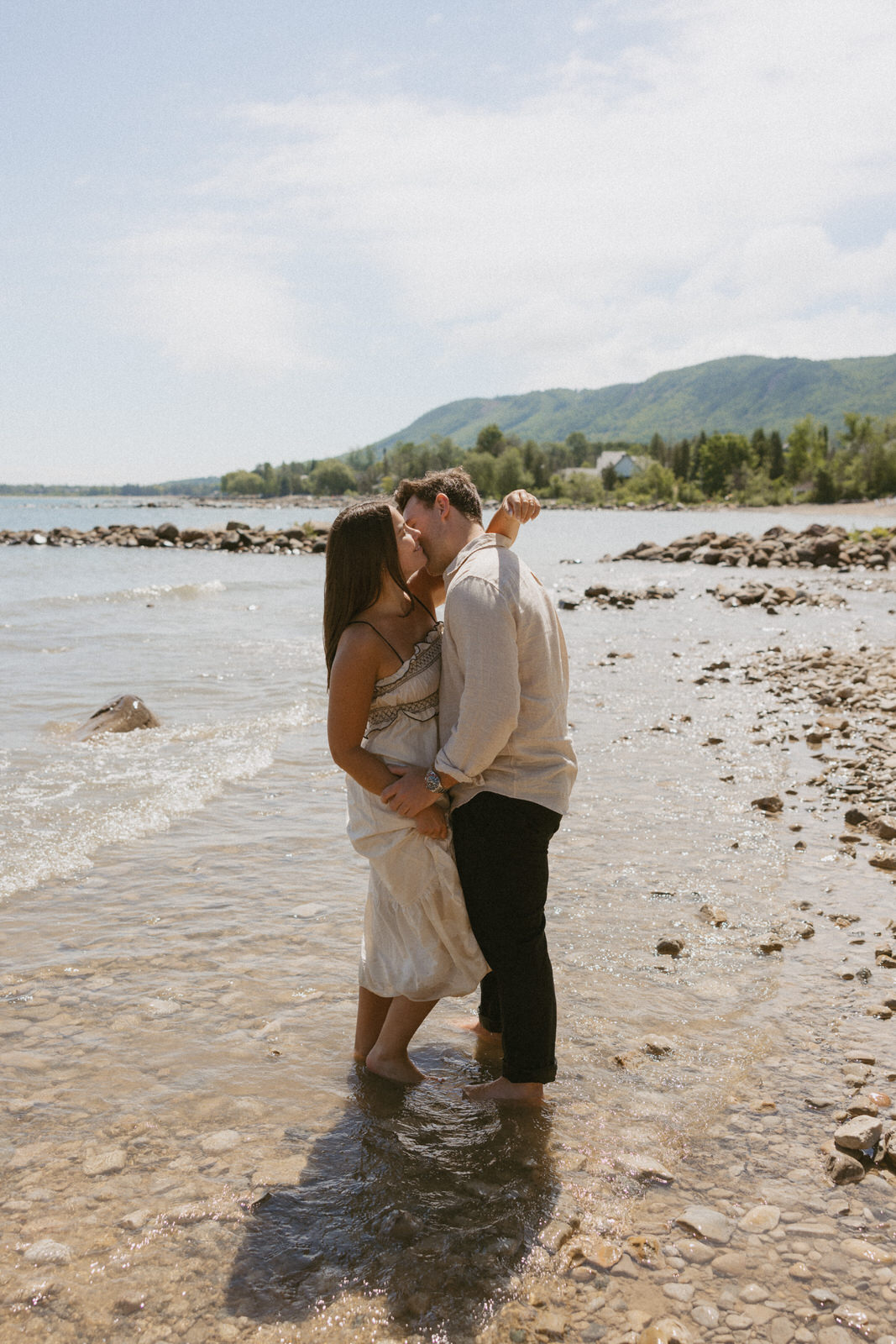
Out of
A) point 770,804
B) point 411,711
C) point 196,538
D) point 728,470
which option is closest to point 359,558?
point 411,711

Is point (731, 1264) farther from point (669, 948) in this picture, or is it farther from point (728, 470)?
point (728, 470)

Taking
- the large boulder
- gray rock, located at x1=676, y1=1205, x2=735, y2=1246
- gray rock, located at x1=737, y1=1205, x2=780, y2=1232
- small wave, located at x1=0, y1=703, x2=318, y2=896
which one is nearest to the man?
gray rock, located at x1=676, y1=1205, x2=735, y2=1246

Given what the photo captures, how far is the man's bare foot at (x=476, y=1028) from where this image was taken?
4.46 meters

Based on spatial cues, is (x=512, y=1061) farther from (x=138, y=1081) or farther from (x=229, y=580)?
(x=229, y=580)

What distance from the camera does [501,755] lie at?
144 inches

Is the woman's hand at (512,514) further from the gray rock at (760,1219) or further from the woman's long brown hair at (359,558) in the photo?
the gray rock at (760,1219)

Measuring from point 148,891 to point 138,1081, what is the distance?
2.36 m

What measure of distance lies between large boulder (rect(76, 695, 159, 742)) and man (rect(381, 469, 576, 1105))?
796 cm

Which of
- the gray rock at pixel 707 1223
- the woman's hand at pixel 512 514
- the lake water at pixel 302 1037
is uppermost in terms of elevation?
the woman's hand at pixel 512 514

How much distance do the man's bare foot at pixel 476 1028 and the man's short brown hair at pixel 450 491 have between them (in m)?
2.39

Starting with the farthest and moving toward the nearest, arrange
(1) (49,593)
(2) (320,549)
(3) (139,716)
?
(2) (320,549)
(1) (49,593)
(3) (139,716)

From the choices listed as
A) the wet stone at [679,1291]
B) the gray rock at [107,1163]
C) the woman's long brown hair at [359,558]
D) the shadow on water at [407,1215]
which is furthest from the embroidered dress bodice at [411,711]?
the wet stone at [679,1291]

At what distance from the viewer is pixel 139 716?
1116cm

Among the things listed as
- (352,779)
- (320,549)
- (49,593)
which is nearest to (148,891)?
(352,779)
